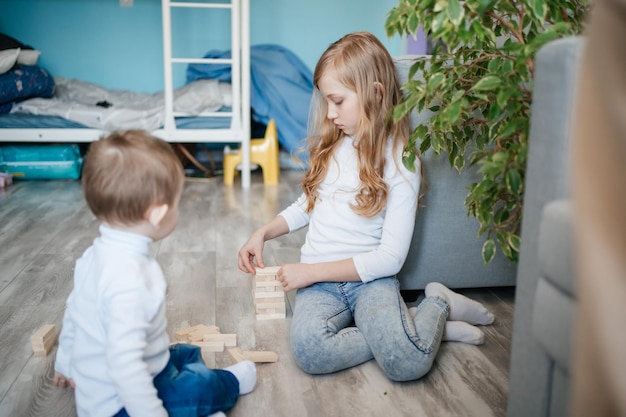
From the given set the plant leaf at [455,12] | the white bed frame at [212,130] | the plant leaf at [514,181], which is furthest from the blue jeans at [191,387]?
the white bed frame at [212,130]

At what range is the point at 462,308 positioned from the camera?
4.92 feet

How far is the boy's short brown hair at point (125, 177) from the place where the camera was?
945mm

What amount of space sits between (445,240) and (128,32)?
3.16 m

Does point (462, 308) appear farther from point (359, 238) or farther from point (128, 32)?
point (128, 32)

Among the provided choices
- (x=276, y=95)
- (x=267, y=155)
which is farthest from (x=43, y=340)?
(x=276, y=95)

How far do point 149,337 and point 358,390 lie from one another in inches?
17.9

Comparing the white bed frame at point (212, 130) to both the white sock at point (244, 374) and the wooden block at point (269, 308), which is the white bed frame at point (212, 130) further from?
the white sock at point (244, 374)

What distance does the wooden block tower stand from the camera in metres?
1.56

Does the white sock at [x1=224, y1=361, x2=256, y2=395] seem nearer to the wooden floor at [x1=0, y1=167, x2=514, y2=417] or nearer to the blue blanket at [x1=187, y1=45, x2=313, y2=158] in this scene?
the wooden floor at [x1=0, y1=167, x2=514, y2=417]

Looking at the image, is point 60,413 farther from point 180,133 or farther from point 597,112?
point 180,133

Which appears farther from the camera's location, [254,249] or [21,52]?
[21,52]

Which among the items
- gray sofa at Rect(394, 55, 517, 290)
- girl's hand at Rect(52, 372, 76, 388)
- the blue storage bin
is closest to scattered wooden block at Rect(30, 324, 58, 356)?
girl's hand at Rect(52, 372, 76, 388)

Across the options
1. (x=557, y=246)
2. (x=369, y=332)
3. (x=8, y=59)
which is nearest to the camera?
(x=557, y=246)

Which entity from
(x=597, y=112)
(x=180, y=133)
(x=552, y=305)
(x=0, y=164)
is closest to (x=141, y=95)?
(x=180, y=133)
